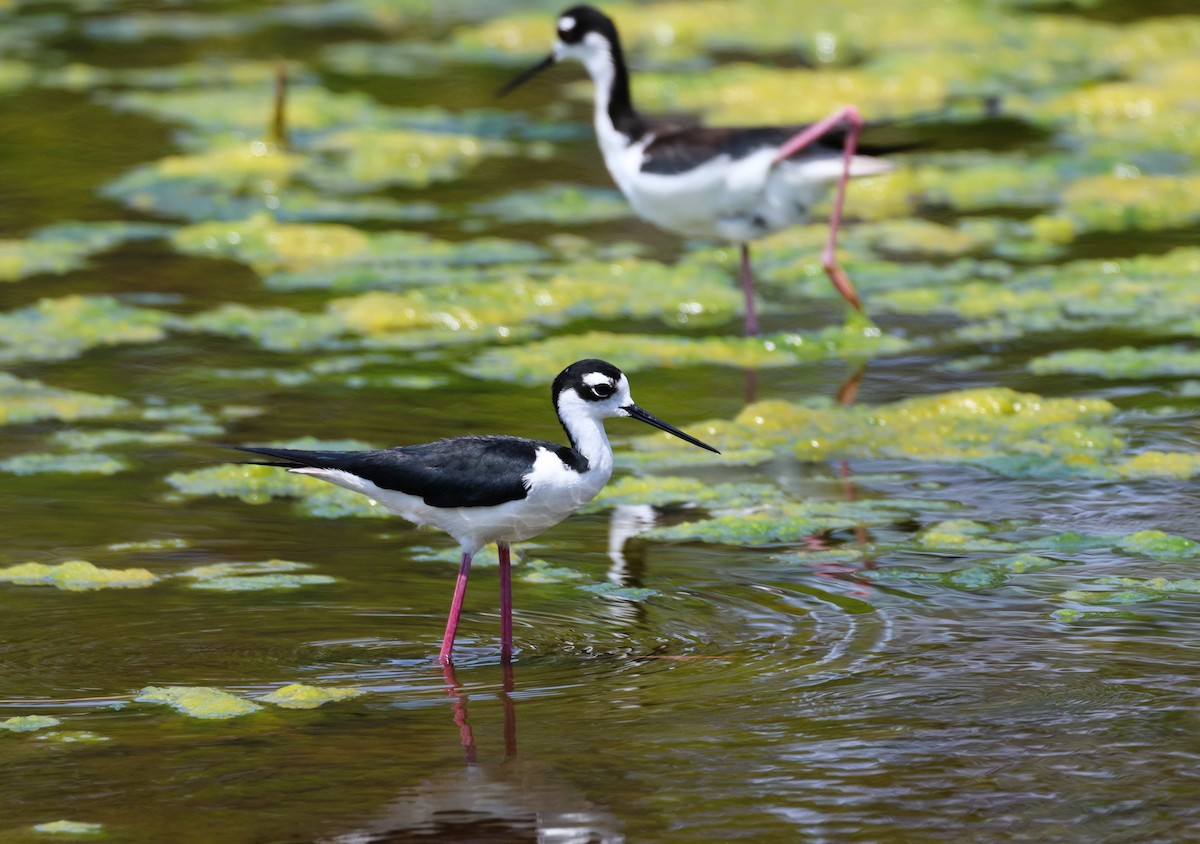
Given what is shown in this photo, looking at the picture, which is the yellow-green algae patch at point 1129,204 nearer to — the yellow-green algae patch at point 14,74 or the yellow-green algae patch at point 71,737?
the yellow-green algae patch at point 71,737

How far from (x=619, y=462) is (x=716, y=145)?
217 cm

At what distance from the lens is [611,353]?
8195mm

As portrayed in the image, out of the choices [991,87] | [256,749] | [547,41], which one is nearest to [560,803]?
[256,749]

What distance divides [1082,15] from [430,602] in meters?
11.2

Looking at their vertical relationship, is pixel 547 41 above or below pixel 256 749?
above

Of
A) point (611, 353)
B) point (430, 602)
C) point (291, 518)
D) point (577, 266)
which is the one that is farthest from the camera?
point (577, 266)

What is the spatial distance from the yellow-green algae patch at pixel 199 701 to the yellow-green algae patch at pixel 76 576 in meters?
0.88

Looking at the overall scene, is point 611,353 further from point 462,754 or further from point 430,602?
point 462,754

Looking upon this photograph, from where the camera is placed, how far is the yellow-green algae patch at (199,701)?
4.59 meters

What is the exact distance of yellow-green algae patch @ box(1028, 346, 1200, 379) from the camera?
25.3 feet

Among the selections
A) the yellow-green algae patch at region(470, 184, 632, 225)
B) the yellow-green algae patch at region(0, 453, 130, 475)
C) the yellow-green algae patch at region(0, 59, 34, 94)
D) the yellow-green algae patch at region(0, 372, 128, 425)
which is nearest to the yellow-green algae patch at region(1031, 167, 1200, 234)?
the yellow-green algae patch at region(470, 184, 632, 225)

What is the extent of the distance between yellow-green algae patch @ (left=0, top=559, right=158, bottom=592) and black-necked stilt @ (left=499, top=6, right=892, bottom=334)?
143 inches

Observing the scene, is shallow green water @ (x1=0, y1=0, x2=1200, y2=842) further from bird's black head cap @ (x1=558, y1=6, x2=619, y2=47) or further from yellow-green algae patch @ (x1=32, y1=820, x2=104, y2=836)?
bird's black head cap @ (x1=558, y1=6, x2=619, y2=47)

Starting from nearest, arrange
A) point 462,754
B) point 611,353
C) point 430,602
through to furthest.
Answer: point 462,754, point 430,602, point 611,353
